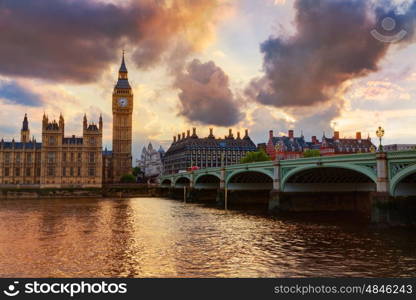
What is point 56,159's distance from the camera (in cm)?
11138

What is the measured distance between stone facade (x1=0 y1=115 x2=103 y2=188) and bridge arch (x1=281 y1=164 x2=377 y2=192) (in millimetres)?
74101

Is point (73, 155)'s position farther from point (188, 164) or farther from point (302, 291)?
point (302, 291)

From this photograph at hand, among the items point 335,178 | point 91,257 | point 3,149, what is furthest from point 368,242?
point 3,149

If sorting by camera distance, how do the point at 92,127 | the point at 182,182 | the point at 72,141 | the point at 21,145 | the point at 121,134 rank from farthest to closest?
the point at 121,134 → the point at 21,145 → the point at 92,127 → the point at 72,141 → the point at 182,182

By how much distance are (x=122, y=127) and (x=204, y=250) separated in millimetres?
123744

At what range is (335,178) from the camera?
4928 cm

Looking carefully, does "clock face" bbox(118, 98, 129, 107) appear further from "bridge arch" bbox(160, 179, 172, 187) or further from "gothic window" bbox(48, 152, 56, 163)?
"bridge arch" bbox(160, 179, 172, 187)

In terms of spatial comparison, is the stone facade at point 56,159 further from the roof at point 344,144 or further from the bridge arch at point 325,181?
the bridge arch at point 325,181

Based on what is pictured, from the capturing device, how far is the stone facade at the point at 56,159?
361 ft

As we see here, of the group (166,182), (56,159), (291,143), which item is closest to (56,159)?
(56,159)

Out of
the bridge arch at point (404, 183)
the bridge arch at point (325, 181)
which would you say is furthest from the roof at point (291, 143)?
the bridge arch at point (404, 183)

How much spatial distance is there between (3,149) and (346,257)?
372ft

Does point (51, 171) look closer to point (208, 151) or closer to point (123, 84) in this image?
point (123, 84)

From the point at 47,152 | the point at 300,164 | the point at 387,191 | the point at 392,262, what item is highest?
the point at 47,152
